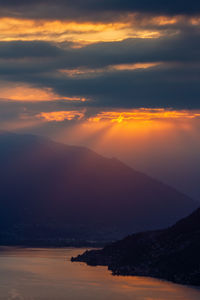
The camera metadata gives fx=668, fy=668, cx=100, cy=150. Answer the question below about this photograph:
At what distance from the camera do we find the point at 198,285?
648ft

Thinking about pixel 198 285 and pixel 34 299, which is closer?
pixel 34 299

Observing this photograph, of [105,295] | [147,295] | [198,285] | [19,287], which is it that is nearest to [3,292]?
[19,287]

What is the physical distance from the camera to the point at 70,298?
178 m

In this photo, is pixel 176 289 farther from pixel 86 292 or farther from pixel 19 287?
pixel 19 287

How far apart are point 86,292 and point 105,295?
25.2ft

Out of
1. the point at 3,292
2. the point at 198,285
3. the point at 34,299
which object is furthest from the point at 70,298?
the point at 198,285

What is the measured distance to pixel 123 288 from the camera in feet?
647

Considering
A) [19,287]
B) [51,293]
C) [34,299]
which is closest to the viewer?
[34,299]

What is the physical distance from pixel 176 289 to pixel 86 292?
84.7 feet

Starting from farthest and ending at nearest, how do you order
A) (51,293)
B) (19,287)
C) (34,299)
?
1. (19,287)
2. (51,293)
3. (34,299)

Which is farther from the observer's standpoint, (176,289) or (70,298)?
(176,289)

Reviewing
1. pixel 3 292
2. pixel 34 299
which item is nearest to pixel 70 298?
pixel 34 299

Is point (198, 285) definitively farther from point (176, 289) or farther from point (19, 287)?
point (19, 287)

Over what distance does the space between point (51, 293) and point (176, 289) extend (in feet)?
118
